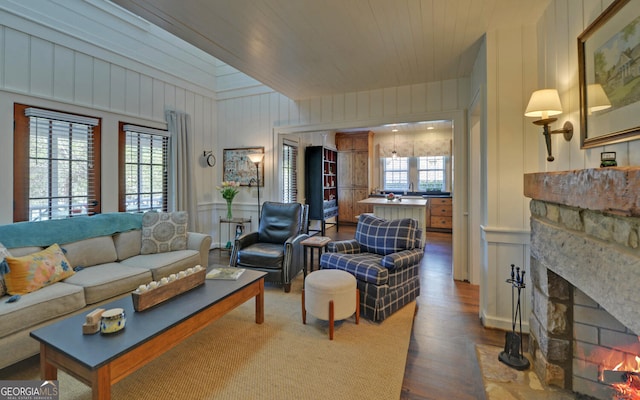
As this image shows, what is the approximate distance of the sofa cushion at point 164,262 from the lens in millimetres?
2883

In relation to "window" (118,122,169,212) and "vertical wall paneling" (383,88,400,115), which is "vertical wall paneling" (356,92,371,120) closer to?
"vertical wall paneling" (383,88,400,115)

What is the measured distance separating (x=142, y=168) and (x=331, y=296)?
350cm

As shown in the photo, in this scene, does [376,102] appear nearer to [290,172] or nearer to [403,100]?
[403,100]

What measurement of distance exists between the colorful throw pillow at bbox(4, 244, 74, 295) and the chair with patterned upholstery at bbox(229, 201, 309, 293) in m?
1.61

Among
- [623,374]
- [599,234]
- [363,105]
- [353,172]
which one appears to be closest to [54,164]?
[363,105]

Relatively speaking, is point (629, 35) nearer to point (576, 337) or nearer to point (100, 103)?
point (576, 337)

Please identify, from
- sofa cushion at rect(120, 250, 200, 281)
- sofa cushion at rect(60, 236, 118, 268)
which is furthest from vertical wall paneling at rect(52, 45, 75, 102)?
sofa cushion at rect(120, 250, 200, 281)

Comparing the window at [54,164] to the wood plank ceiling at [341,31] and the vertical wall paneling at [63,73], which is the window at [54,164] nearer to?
the vertical wall paneling at [63,73]

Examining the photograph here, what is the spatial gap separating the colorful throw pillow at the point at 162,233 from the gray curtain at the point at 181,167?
1.15 m

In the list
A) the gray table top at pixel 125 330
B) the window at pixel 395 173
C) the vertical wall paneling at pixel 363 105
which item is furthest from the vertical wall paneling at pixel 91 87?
the window at pixel 395 173

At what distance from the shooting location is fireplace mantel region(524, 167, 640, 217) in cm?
91

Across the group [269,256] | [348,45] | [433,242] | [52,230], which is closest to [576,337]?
[269,256]

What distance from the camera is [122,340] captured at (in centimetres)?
151

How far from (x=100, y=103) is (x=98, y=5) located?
3.88 ft
